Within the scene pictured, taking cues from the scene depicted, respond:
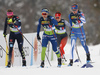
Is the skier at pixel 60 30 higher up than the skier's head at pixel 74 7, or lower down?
lower down

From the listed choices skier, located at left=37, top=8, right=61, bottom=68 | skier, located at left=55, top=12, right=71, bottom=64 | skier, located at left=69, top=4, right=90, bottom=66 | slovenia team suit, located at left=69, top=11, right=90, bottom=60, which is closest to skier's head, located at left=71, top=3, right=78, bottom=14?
skier, located at left=69, top=4, right=90, bottom=66

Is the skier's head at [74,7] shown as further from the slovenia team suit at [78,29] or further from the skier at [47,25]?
the skier at [47,25]

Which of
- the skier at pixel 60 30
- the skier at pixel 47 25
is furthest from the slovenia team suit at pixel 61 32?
the skier at pixel 47 25

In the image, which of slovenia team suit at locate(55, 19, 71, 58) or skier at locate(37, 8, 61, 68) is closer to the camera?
skier at locate(37, 8, 61, 68)

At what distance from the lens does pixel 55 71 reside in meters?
7.46

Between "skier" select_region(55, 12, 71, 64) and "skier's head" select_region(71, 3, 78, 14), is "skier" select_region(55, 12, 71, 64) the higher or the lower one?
the lower one

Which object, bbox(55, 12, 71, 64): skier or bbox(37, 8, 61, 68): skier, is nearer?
bbox(37, 8, 61, 68): skier

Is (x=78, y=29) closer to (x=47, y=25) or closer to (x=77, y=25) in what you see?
(x=77, y=25)

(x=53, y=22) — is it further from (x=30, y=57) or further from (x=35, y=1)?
(x=35, y=1)

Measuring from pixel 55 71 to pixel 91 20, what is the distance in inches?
945

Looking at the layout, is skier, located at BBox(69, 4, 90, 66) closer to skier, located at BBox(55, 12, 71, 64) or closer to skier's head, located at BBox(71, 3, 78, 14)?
skier's head, located at BBox(71, 3, 78, 14)

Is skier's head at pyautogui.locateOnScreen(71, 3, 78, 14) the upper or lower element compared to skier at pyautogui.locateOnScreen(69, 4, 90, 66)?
upper

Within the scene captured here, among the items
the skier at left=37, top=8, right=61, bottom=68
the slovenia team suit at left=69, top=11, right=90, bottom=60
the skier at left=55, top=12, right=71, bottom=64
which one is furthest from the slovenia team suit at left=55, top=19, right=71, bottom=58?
the skier at left=37, top=8, right=61, bottom=68

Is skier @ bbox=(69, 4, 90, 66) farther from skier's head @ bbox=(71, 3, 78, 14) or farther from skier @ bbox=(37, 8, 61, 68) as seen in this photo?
skier @ bbox=(37, 8, 61, 68)
